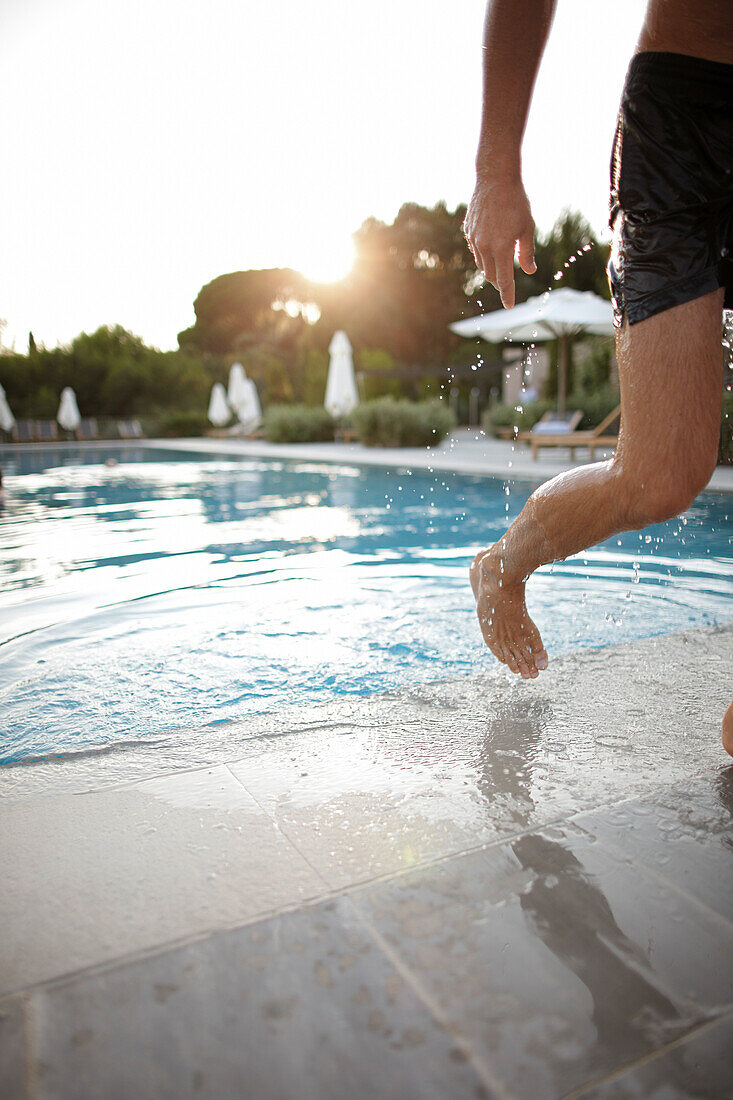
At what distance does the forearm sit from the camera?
4.12ft

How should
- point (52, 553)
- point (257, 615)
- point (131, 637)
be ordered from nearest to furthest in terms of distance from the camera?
point (131, 637), point (257, 615), point (52, 553)

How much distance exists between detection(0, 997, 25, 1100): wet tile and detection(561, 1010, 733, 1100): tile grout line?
19.2 inches

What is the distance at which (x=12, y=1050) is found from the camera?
655 mm

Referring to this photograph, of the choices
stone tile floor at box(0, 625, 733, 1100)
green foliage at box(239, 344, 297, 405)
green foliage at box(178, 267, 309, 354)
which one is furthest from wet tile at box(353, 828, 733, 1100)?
green foliage at box(178, 267, 309, 354)

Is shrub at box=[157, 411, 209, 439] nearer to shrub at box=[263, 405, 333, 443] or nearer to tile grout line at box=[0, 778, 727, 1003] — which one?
shrub at box=[263, 405, 333, 443]

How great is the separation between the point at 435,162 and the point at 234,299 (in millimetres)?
21282

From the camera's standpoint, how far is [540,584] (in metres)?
3.27

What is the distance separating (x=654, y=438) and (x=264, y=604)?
2065mm

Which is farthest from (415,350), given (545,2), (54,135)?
(545,2)

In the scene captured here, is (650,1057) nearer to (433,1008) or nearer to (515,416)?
(433,1008)

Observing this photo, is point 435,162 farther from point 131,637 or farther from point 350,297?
point 131,637

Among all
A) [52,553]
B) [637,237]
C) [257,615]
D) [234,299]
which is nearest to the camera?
[637,237]

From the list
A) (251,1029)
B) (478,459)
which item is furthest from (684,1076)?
(478,459)

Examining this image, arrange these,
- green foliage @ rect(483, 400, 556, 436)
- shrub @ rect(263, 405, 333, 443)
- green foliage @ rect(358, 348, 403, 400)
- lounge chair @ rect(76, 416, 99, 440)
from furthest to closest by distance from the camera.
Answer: lounge chair @ rect(76, 416, 99, 440) < green foliage @ rect(358, 348, 403, 400) < shrub @ rect(263, 405, 333, 443) < green foliage @ rect(483, 400, 556, 436)
